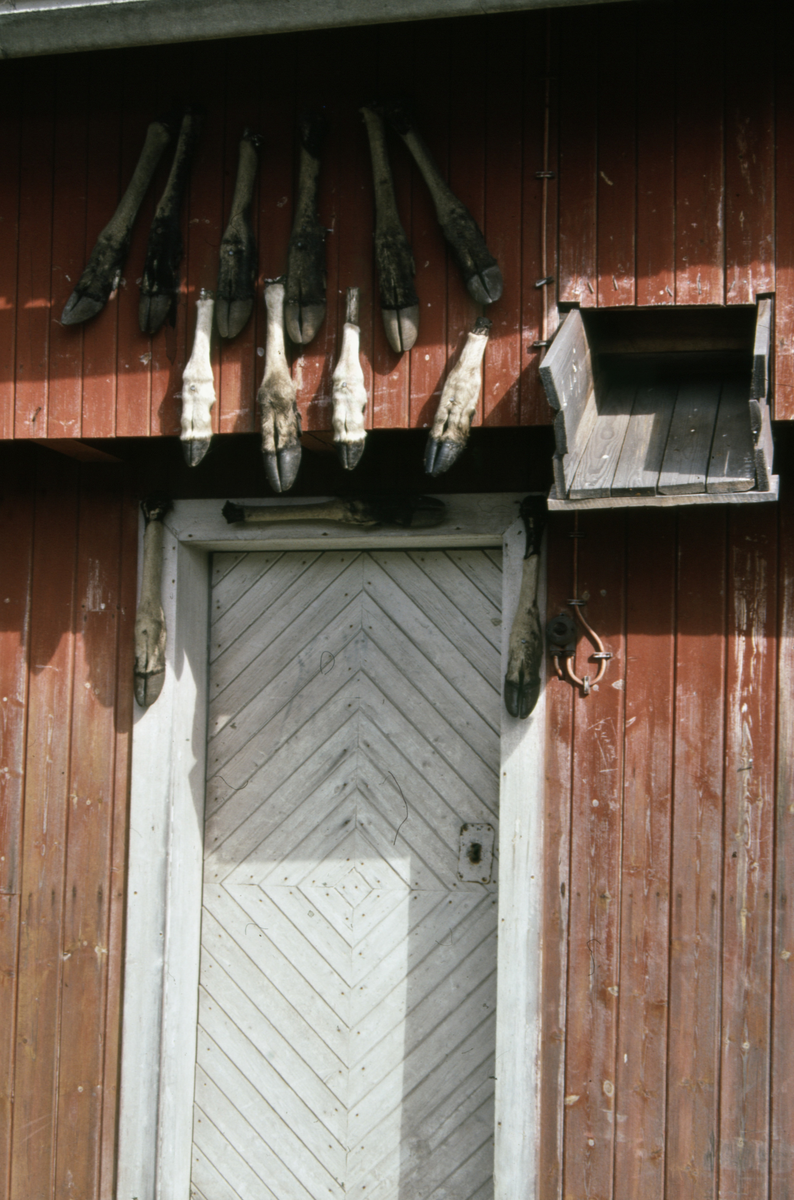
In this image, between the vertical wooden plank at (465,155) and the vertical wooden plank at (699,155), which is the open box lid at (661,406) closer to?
the vertical wooden plank at (699,155)

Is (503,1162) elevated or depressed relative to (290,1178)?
elevated

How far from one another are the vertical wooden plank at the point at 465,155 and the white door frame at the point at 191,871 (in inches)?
23.2

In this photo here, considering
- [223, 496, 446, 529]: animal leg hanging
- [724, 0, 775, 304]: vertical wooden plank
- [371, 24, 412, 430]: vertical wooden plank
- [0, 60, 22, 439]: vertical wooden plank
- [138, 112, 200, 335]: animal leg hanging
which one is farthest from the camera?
[223, 496, 446, 529]: animal leg hanging

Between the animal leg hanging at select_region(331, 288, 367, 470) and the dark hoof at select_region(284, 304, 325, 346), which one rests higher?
the dark hoof at select_region(284, 304, 325, 346)

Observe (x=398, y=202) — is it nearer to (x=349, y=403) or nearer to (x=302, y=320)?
(x=302, y=320)

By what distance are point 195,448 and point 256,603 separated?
869 mm

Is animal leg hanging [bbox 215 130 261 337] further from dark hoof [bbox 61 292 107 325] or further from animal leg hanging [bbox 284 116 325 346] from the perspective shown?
dark hoof [bbox 61 292 107 325]

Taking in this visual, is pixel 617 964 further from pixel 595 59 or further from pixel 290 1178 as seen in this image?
pixel 595 59

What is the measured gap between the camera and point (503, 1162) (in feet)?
11.3

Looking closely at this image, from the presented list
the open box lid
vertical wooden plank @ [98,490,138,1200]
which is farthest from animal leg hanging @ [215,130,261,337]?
the open box lid

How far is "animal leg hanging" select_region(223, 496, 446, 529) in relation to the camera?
377 centimetres

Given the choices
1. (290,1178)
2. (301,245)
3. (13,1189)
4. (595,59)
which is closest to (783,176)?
(595,59)

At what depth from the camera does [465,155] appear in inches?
136

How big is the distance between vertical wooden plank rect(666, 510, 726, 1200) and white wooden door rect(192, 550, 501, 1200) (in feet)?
2.24
